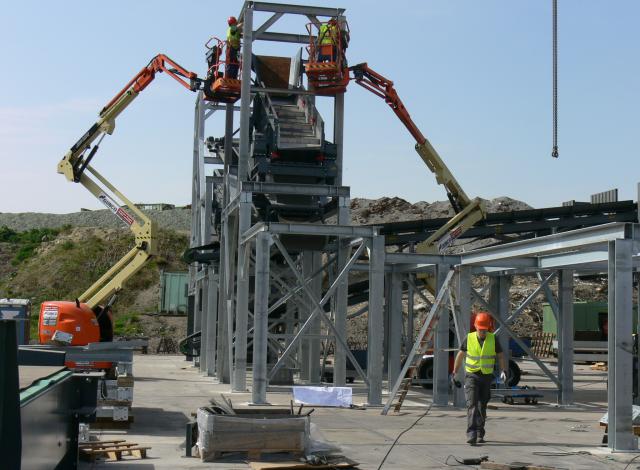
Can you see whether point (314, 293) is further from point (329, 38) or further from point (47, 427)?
point (47, 427)

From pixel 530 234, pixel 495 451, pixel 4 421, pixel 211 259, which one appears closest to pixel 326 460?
pixel 495 451

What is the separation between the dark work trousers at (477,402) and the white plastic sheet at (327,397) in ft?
18.9

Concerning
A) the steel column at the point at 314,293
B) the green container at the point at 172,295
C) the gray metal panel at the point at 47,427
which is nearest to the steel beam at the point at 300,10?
the steel column at the point at 314,293

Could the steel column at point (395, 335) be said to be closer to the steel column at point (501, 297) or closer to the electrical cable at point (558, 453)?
the steel column at point (501, 297)

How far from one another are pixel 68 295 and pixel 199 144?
104 ft

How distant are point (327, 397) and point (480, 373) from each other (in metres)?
6.17

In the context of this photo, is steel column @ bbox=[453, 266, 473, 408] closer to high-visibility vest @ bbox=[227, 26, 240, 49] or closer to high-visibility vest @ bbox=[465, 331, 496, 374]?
high-visibility vest @ bbox=[465, 331, 496, 374]

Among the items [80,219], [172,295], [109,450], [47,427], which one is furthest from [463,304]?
[80,219]

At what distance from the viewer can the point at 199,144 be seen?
36531mm

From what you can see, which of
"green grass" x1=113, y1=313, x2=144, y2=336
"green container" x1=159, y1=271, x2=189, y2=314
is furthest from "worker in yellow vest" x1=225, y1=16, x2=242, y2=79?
"green container" x1=159, y1=271, x2=189, y2=314

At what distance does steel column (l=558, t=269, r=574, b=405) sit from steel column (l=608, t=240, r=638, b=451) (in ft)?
25.2

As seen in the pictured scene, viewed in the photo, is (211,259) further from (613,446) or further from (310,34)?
(613,446)

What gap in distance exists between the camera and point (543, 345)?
47.9m

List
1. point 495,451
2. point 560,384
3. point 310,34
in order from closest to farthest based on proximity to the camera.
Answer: point 495,451 → point 560,384 → point 310,34
